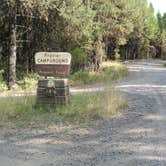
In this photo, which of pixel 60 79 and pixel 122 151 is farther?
pixel 60 79

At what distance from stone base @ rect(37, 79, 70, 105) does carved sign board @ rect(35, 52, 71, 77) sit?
1.39ft

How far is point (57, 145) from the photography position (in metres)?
8.37

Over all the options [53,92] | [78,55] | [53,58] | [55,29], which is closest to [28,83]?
[55,29]

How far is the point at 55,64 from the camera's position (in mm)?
12391

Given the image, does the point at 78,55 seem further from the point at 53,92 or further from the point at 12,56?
the point at 53,92

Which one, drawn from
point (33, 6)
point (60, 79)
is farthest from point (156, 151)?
point (33, 6)

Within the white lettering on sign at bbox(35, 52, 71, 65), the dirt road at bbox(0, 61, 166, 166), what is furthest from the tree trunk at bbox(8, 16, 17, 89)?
the dirt road at bbox(0, 61, 166, 166)

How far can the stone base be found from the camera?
1192 cm

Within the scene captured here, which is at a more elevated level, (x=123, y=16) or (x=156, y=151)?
(x=123, y=16)

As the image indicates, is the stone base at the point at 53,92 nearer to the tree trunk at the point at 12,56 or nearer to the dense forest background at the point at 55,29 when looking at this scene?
the dense forest background at the point at 55,29

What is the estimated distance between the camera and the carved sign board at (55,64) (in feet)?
40.4

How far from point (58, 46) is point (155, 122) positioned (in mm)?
15499

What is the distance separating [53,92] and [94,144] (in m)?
3.76

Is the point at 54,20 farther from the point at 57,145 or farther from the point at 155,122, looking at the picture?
the point at 57,145
